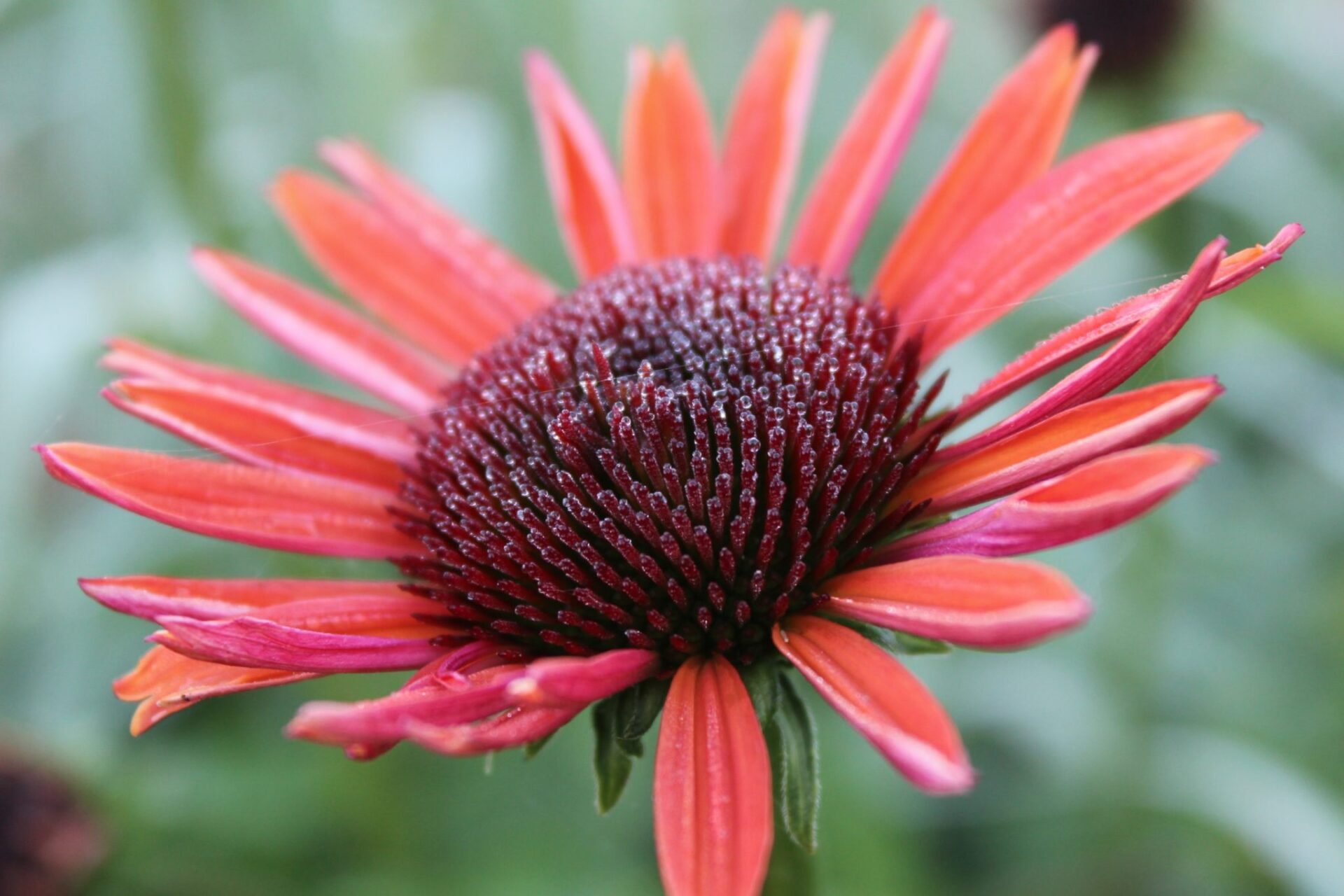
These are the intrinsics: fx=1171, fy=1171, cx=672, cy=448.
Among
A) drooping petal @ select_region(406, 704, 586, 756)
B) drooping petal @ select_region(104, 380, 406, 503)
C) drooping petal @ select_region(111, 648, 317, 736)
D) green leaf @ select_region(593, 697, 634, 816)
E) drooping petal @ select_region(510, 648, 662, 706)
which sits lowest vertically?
green leaf @ select_region(593, 697, 634, 816)

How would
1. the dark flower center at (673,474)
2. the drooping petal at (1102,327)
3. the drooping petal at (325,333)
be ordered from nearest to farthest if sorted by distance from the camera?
the drooping petal at (1102,327) < the dark flower center at (673,474) < the drooping petal at (325,333)

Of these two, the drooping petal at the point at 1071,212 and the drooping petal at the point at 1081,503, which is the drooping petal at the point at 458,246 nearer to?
the drooping petal at the point at 1071,212

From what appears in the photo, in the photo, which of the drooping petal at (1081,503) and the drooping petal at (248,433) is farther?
the drooping petal at (248,433)

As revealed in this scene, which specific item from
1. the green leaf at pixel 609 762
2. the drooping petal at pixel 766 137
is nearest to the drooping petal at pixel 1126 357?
the green leaf at pixel 609 762

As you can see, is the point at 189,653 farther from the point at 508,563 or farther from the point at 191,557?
the point at 191,557

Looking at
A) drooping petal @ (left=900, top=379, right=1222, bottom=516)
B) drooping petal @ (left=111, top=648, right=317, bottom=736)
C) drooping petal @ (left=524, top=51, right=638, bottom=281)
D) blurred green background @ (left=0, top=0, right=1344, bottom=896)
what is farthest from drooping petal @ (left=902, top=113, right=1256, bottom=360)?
drooping petal @ (left=111, top=648, right=317, bottom=736)

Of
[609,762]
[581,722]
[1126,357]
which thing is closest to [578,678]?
[609,762]

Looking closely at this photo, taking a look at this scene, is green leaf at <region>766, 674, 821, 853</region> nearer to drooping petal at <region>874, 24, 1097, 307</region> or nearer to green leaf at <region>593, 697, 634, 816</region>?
green leaf at <region>593, 697, 634, 816</region>
